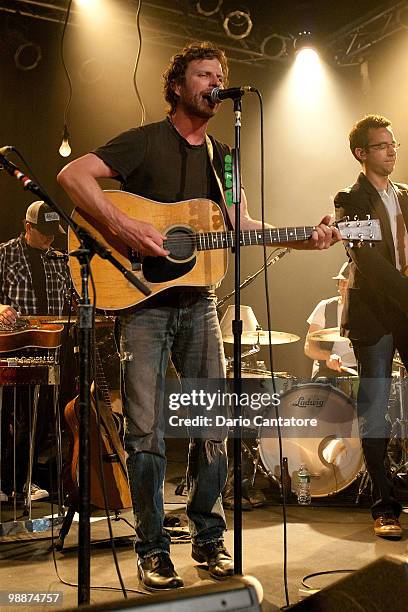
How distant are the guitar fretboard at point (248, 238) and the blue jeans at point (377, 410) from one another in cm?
121

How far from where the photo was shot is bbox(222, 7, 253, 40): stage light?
22.8ft

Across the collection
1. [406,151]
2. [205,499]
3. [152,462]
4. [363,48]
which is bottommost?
[205,499]

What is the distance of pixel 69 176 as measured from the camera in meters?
2.96

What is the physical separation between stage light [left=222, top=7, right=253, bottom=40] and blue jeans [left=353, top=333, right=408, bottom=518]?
166 inches

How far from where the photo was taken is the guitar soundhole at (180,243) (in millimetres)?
3008

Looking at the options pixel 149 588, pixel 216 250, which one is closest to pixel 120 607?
pixel 149 588

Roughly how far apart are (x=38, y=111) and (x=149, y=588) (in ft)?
17.9

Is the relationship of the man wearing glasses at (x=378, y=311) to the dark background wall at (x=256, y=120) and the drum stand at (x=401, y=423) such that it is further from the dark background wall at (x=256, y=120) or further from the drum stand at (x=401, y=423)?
the dark background wall at (x=256, y=120)

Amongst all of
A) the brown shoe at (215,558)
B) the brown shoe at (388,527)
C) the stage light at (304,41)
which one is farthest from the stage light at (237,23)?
the brown shoe at (215,558)

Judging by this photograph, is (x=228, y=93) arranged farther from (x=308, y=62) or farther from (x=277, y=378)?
(x=308, y=62)

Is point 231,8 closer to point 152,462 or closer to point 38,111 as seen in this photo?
point 38,111

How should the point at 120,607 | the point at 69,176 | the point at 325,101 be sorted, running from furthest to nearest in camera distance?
the point at 325,101
the point at 69,176
the point at 120,607

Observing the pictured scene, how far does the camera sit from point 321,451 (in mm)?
5098

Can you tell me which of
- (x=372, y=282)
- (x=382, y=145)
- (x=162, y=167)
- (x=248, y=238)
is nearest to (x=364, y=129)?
(x=382, y=145)
